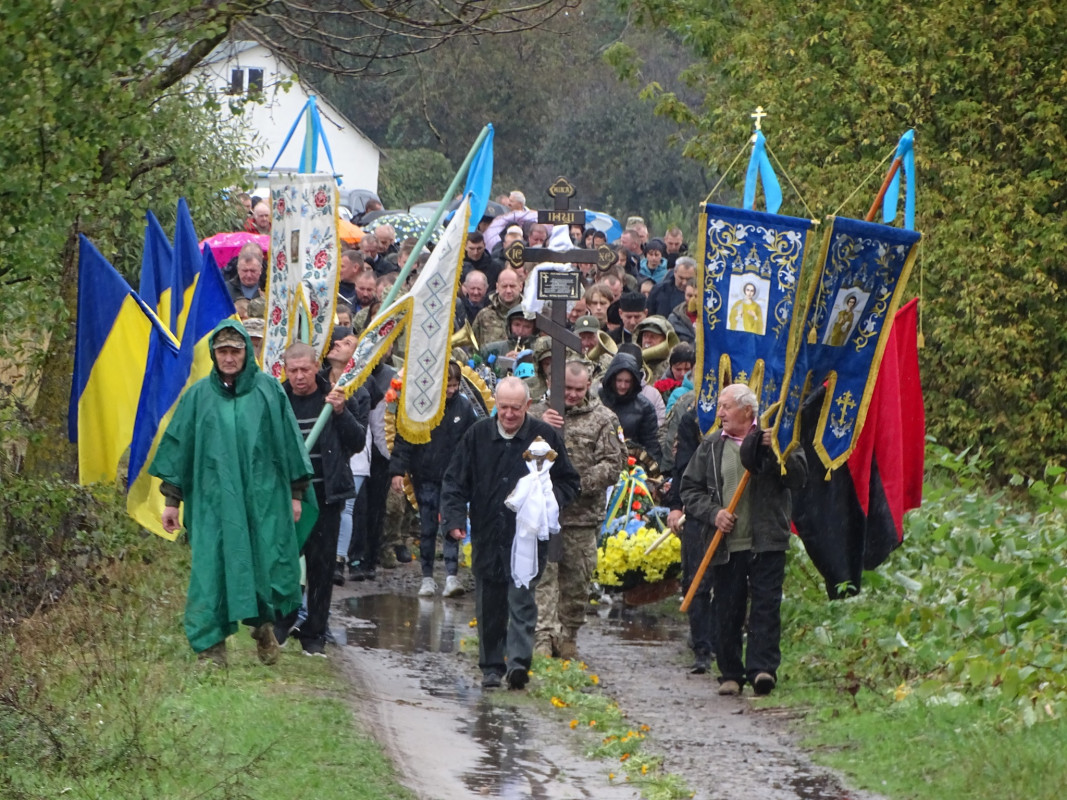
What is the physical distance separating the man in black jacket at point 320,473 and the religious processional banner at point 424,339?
24 centimetres

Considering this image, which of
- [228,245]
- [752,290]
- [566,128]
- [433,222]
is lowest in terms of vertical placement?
[752,290]

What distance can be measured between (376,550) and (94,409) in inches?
145

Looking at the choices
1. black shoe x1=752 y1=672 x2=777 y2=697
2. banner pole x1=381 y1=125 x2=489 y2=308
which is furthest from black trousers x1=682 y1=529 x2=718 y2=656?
banner pole x1=381 y1=125 x2=489 y2=308

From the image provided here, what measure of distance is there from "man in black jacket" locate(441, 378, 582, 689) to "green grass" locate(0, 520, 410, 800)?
99 centimetres

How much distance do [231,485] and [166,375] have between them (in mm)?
2337

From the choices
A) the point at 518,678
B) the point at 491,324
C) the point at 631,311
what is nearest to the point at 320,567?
the point at 518,678

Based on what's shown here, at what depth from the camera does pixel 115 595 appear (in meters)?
11.9

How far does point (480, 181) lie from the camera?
11.9 metres

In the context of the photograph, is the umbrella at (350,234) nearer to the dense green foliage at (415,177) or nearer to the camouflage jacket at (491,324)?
the camouflage jacket at (491,324)

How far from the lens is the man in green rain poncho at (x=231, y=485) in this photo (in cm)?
1021

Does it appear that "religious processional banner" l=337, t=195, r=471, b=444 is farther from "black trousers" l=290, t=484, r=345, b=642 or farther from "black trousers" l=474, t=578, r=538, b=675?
"black trousers" l=474, t=578, r=538, b=675

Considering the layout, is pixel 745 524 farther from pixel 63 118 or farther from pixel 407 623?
pixel 63 118

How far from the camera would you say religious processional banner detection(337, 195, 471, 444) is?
11539mm

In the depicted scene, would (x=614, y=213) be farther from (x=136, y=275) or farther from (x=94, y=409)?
(x=94, y=409)
